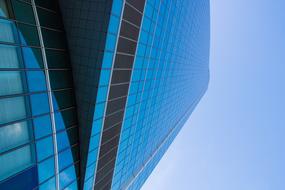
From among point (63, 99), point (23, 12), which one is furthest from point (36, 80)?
point (23, 12)

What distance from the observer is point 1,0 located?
13.0 metres

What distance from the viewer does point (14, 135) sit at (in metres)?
13.9

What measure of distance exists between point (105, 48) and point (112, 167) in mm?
16111

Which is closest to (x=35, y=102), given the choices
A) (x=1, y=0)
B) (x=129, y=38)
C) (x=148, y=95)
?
(x=1, y=0)

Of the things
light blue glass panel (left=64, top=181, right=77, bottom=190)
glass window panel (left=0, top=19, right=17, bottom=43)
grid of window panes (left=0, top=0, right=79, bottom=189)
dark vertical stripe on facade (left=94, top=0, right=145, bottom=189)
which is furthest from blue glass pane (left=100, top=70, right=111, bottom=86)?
light blue glass panel (left=64, top=181, right=77, bottom=190)

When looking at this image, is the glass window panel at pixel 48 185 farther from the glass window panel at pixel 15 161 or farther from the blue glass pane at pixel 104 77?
the blue glass pane at pixel 104 77

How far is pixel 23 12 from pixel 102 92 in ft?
26.8

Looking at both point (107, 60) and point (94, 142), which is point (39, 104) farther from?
point (94, 142)

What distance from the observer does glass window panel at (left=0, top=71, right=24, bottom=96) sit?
42.2ft

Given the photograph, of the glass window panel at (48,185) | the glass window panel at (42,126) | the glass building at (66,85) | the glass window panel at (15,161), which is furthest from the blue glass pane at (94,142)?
the glass window panel at (15,161)

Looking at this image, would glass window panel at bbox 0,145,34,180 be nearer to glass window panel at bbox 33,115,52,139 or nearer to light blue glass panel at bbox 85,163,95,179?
glass window panel at bbox 33,115,52,139

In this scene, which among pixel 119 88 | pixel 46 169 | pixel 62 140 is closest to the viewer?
pixel 46 169

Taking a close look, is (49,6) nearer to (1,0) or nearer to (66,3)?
(66,3)

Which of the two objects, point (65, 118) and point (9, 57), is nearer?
point (9, 57)
